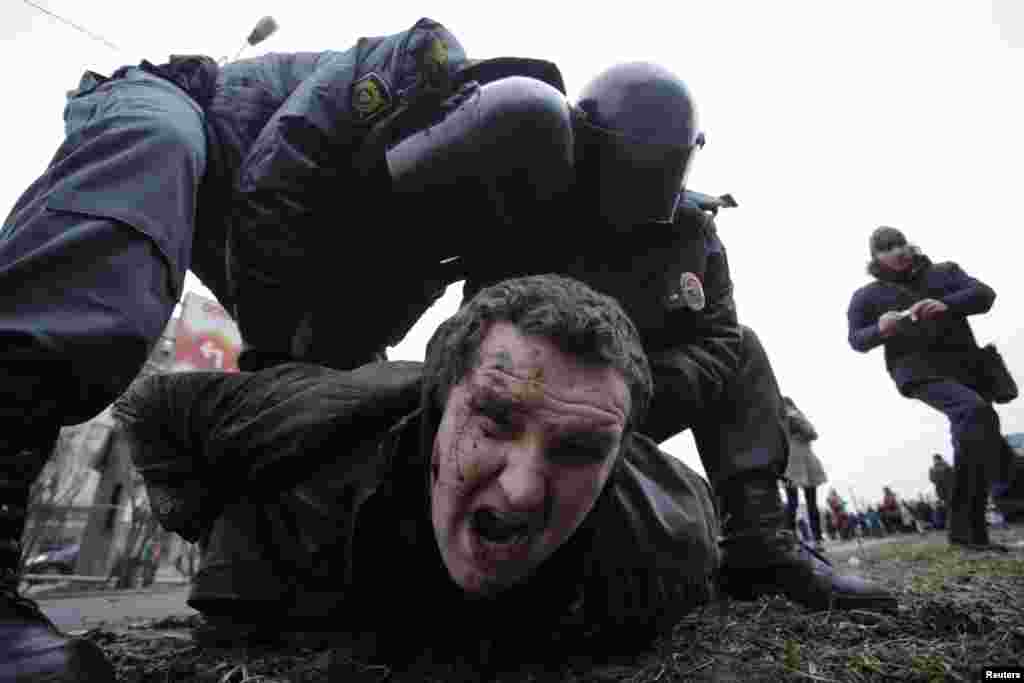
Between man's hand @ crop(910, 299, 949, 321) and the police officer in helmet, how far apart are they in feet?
7.63

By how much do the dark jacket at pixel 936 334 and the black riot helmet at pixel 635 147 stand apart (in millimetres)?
2738

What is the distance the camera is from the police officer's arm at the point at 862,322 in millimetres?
4348

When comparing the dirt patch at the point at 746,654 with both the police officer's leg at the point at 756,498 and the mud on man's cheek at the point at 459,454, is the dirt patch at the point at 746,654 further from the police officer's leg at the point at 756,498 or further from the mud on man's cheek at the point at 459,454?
the mud on man's cheek at the point at 459,454

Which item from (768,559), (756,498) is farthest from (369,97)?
(768,559)

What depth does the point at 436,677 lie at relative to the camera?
4.38 feet

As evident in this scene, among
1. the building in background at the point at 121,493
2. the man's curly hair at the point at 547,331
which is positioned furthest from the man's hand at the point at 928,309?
the building in background at the point at 121,493

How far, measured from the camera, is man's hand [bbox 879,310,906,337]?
414 centimetres

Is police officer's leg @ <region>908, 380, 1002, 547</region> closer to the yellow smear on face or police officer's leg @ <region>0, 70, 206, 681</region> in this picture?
the yellow smear on face

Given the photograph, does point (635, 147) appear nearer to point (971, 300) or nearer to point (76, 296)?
point (76, 296)

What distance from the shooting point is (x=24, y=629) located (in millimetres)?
1061

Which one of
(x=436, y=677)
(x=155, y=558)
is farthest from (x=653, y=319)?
(x=155, y=558)

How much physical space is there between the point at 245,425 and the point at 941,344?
4.43 metres

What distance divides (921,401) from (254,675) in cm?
441

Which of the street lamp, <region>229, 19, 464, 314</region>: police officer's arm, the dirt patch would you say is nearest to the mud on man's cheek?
the dirt patch
